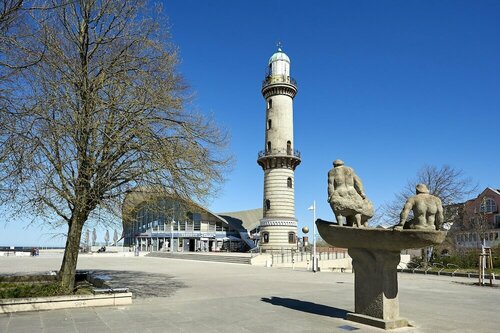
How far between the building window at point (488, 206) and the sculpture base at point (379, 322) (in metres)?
61.2

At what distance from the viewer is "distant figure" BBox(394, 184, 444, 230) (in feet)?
30.1

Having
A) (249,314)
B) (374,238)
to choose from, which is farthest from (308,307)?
(374,238)

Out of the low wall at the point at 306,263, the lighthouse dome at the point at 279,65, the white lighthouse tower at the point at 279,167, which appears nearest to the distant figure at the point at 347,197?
the low wall at the point at 306,263

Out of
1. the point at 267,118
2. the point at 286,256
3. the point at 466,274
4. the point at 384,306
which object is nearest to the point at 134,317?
the point at 384,306

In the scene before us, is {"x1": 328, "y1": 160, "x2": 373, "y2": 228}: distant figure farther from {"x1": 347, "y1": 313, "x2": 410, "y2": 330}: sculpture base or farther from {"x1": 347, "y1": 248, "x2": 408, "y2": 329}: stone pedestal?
{"x1": 347, "y1": 313, "x2": 410, "y2": 330}: sculpture base

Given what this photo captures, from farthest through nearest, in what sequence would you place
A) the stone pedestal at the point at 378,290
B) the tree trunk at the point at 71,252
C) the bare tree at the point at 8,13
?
the tree trunk at the point at 71,252, the stone pedestal at the point at 378,290, the bare tree at the point at 8,13

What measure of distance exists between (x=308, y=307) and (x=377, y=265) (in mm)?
3219

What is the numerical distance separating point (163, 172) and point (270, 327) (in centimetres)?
→ 623

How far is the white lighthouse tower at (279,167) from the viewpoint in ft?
147

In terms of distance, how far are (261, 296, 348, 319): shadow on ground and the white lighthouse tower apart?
101 ft

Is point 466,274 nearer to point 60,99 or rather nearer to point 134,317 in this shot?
point 134,317

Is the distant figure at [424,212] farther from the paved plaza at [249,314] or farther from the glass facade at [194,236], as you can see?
the glass facade at [194,236]

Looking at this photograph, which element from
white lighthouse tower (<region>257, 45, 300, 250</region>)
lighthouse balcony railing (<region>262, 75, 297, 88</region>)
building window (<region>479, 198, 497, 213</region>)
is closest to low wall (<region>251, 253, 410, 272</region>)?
white lighthouse tower (<region>257, 45, 300, 250</region>)

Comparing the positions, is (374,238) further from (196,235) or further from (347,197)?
(196,235)
